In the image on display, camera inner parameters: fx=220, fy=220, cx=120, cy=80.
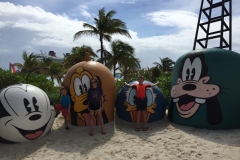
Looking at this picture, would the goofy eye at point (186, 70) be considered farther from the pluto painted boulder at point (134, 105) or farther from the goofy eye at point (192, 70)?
the pluto painted boulder at point (134, 105)

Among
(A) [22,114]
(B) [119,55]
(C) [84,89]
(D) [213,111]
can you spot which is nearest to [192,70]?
(D) [213,111]

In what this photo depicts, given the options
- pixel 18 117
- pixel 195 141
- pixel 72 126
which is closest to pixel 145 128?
pixel 195 141

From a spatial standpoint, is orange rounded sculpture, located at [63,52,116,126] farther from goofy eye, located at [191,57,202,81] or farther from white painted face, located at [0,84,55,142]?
goofy eye, located at [191,57,202,81]

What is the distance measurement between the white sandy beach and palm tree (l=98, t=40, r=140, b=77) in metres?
12.2

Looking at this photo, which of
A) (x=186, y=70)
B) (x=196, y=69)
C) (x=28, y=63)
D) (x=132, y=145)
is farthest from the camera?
(x=28, y=63)

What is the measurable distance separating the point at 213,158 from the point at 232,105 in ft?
6.20

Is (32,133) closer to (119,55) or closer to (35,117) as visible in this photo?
(35,117)

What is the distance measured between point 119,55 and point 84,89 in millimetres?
12275

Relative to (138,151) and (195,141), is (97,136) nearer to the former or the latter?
(138,151)

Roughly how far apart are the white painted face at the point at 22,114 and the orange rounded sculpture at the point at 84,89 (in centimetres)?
81

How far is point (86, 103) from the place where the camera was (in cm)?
556

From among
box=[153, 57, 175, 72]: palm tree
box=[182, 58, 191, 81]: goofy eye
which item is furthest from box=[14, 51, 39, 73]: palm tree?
box=[182, 58, 191, 81]: goofy eye

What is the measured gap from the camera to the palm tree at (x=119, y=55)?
1752 cm

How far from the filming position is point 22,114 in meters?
4.61
